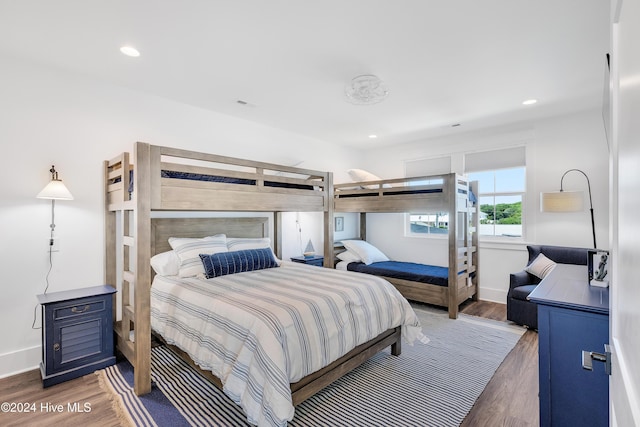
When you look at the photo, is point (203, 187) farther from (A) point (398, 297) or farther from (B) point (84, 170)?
(A) point (398, 297)

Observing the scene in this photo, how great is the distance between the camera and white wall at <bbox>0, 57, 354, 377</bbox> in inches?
97.3

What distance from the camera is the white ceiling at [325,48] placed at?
188cm

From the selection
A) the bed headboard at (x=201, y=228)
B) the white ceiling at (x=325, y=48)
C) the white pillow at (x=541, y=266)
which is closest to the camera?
the white ceiling at (x=325, y=48)

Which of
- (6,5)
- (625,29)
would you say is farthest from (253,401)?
(6,5)

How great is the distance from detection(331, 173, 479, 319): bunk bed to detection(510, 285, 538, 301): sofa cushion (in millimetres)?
601

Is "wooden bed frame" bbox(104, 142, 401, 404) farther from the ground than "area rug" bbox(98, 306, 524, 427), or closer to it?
farther from the ground

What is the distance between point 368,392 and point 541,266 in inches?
103

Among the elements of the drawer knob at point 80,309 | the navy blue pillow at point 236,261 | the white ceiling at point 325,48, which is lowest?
the drawer knob at point 80,309

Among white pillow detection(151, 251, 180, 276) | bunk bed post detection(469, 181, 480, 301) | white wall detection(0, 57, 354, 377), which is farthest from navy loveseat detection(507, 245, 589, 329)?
white wall detection(0, 57, 354, 377)

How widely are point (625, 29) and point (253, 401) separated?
1990 mm

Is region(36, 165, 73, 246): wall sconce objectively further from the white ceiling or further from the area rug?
the area rug

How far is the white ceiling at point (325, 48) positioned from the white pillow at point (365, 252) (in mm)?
2272

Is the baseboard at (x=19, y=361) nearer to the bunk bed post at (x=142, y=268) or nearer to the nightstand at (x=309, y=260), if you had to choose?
the bunk bed post at (x=142, y=268)

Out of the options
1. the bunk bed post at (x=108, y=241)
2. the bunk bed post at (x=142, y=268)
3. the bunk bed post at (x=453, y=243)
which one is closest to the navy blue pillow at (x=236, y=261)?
the bunk bed post at (x=142, y=268)
